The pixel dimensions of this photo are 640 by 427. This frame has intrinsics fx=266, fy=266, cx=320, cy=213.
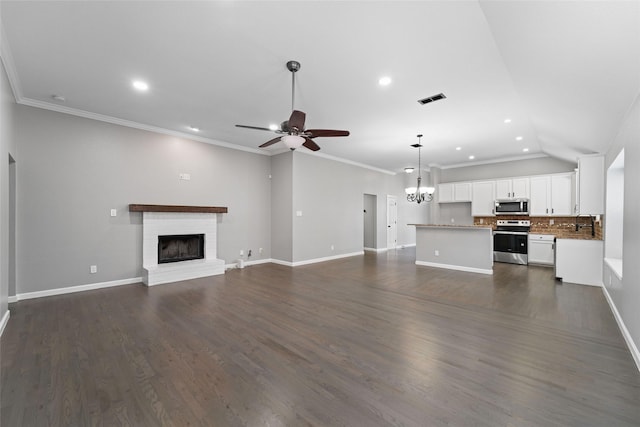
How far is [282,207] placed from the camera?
6.96 meters

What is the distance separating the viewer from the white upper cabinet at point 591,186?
4.57 metres

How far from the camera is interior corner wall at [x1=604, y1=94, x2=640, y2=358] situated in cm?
243

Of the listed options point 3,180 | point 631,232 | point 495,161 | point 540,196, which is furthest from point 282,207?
point 540,196

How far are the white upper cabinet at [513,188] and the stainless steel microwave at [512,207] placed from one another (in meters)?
0.13

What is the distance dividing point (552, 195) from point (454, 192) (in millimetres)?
2458

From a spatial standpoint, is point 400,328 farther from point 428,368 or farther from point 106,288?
point 106,288

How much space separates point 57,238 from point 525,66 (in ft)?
22.4

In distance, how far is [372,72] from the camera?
322cm

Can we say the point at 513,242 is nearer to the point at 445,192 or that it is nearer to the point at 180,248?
the point at 445,192

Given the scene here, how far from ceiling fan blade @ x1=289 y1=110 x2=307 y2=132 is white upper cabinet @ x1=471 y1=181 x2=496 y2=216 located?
Answer: 280 inches

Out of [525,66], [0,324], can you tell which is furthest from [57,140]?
[525,66]

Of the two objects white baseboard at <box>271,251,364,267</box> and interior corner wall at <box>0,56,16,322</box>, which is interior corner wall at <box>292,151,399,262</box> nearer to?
white baseboard at <box>271,251,364,267</box>

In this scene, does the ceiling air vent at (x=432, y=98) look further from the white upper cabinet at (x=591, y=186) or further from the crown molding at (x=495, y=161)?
the crown molding at (x=495, y=161)

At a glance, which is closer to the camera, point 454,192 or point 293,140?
point 293,140
